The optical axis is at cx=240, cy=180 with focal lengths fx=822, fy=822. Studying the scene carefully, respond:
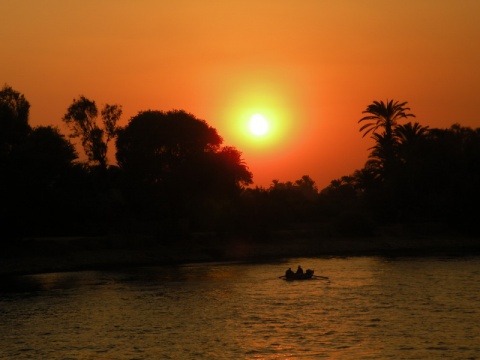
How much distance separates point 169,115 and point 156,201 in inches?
856

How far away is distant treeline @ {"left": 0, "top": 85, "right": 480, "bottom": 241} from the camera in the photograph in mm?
81188

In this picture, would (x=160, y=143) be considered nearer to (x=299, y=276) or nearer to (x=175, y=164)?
(x=175, y=164)

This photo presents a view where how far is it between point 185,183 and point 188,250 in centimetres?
1675

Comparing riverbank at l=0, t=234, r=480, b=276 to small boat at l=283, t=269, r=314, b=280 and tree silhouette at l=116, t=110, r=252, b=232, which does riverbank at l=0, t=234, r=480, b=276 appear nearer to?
tree silhouette at l=116, t=110, r=252, b=232

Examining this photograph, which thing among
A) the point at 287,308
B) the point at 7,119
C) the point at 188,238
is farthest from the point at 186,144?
the point at 287,308

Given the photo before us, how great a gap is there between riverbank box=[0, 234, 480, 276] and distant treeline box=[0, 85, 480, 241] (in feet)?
7.37

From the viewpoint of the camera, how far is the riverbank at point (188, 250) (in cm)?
7562

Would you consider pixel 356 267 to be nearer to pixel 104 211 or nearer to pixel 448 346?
pixel 104 211

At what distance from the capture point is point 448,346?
33.7 metres

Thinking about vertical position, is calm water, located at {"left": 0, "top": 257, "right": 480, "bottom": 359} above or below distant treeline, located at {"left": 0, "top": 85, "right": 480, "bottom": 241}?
below

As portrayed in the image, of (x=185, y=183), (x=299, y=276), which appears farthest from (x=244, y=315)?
(x=185, y=183)

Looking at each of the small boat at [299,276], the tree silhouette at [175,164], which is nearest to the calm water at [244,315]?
the small boat at [299,276]

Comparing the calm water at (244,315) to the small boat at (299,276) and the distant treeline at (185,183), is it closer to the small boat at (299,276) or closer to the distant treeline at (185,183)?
the small boat at (299,276)

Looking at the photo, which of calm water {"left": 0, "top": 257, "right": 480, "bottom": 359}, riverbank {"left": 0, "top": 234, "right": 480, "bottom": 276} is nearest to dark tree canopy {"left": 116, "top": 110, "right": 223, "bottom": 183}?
riverbank {"left": 0, "top": 234, "right": 480, "bottom": 276}
